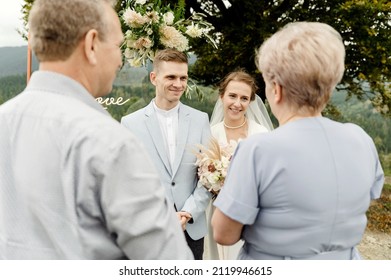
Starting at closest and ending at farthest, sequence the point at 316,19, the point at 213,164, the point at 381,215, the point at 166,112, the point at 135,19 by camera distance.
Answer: the point at 213,164, the point at 166,112, the point at 135,19, the point at 381,215, the point at 316,19

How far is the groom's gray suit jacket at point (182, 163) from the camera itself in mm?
3701

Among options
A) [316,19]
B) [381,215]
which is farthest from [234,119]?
[316,19]

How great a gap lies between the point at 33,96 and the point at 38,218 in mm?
438

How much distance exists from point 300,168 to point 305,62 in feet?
1.47

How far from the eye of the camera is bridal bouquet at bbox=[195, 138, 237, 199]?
343 centimetres

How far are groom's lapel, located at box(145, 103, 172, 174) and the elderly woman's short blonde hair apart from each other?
2014 millimetres

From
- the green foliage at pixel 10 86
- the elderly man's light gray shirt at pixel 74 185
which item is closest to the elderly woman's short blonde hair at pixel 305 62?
the elderly man's light gray shirt at pixel 74 185

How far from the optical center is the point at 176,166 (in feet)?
12.2

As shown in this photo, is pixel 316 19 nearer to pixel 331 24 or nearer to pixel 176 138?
pixel 331 24

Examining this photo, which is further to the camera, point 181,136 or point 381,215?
point 381,215

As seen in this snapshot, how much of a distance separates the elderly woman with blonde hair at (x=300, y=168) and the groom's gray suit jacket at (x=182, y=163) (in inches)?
70.6

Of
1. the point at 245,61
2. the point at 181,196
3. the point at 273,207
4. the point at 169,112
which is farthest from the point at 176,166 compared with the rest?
the point at 245,61

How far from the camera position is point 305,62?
69.2 inches
